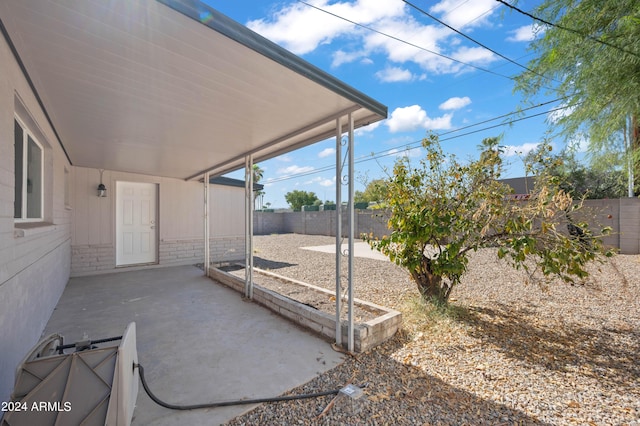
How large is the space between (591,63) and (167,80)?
5.24 meters

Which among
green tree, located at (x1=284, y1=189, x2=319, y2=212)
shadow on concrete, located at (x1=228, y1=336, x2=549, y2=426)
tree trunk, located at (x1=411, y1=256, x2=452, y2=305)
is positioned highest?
green tree, located at (x1=284, y1=189, x2=319, y2=212)

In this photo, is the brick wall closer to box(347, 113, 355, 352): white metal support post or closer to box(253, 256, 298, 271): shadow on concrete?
box(253, 256, 298, 271): shadow on concrete

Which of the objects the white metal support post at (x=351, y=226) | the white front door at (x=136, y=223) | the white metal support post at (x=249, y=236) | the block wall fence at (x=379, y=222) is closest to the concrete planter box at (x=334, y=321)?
the white metal support post at (x=351, y=226)

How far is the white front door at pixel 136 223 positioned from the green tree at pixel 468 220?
5466mm

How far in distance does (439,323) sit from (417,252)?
2.69 feet

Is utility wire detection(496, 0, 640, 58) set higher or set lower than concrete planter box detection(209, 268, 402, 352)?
higher

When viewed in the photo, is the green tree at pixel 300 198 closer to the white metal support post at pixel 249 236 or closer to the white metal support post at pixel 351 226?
the white metal support post at pixel 249 236

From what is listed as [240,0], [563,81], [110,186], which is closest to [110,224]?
[110,186]

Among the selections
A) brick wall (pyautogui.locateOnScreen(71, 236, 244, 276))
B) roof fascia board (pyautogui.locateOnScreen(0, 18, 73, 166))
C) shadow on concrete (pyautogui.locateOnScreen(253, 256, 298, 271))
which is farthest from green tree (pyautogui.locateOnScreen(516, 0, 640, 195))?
brick wall (pyautogui.locateOnScreen(71, 236, 244, 276))

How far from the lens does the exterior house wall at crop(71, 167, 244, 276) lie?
5.77 m

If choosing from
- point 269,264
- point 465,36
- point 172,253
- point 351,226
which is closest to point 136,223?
point 172,253

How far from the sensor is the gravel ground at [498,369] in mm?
1832

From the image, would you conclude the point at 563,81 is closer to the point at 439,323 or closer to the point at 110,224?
the point at 439,323

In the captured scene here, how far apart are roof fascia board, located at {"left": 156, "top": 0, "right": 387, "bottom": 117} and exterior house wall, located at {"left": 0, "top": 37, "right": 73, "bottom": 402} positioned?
4.11ft
